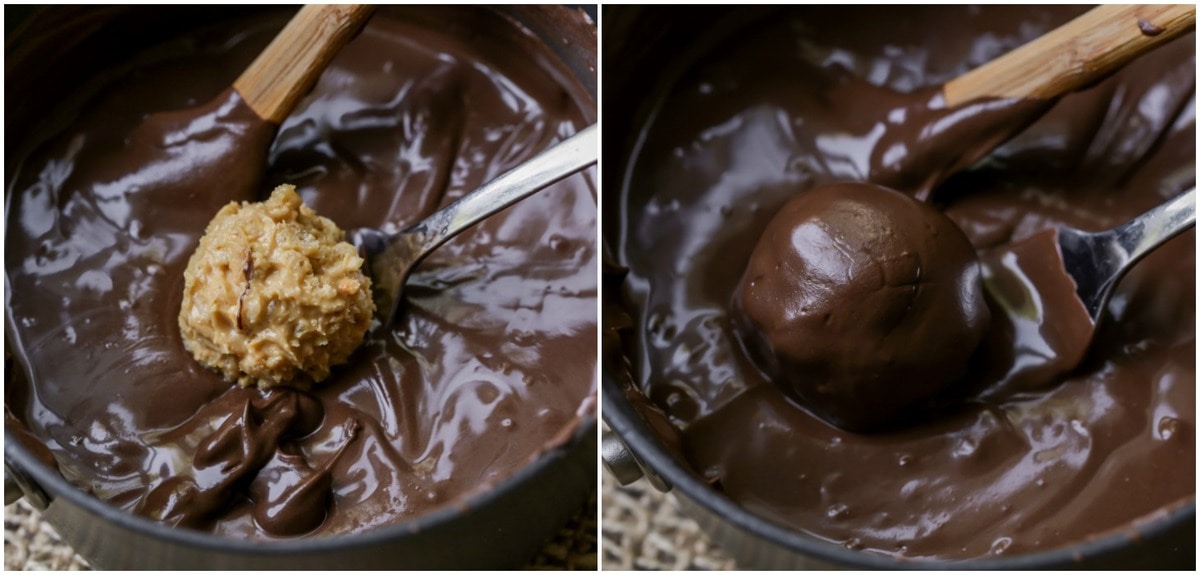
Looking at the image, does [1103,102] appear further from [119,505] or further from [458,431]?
[119,505]

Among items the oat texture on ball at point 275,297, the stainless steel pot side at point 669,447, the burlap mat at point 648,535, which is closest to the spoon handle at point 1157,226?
the stainless steel pot side at point 669,447

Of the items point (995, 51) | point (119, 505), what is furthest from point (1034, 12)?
point (119, 505)

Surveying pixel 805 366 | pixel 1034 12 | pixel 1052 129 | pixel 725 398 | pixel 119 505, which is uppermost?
pixel 1034 12

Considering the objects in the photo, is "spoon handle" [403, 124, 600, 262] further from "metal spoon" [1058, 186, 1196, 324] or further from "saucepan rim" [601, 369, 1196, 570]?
"metal spoon" [1058, 186, 1196, 324]

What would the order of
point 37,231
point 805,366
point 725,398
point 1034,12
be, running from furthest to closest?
point 1034,12 < point 37,231 < point 725,398 < point 805,366

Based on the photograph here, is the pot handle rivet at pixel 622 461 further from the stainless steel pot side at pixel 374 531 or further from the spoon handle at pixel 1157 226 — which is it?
the spoon handle at pixel 1157 226
